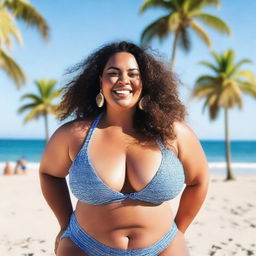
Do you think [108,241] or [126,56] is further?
[126,56]

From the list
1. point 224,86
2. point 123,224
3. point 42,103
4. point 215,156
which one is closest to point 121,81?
point 123,224

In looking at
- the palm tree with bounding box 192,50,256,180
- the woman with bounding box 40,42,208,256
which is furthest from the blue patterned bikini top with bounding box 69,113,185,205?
the palm tree with bounding box 192,50,256,180

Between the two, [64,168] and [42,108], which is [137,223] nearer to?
[64,168]

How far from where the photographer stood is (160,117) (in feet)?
7.28

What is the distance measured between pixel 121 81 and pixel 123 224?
0.76 m

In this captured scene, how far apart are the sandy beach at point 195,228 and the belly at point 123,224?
3950 millimetres

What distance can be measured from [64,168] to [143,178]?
52 cm

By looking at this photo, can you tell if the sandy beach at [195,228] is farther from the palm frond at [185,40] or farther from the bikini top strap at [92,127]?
the palm frond at [185,40]

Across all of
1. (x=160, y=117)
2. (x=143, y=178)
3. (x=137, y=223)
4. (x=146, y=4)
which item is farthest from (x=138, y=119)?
(x=146, y=4)

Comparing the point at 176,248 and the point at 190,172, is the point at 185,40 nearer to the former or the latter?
the point at 190,172

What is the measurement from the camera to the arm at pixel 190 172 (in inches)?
84.6

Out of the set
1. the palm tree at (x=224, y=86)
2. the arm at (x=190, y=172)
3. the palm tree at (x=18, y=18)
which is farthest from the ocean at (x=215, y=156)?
the arm at (x=190, y=172)

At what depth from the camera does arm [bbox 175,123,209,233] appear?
7.05 ft

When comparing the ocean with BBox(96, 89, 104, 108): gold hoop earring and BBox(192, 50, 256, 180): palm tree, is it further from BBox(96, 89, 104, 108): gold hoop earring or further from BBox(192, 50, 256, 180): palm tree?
BBox(96, 89, 104, 108): gold hoop earring
